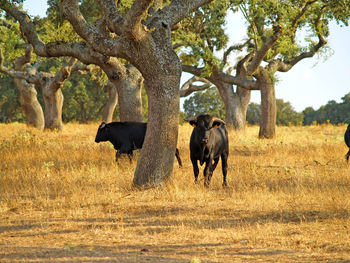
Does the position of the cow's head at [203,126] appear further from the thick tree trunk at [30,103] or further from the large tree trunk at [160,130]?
the thick tree trunk at [30,103]

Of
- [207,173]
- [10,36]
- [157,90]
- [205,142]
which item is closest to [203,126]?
[205,142]

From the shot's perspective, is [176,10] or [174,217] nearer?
[174,217]

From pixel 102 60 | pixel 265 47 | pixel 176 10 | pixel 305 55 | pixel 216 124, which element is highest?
pixel 305 55

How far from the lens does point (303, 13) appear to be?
2255cm

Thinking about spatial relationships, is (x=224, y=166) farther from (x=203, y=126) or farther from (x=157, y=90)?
(x=157, y=90)

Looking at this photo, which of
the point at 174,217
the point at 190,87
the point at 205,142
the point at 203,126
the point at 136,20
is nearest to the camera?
the point at 174,217

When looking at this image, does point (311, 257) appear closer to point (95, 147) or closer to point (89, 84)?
point (95, 147)

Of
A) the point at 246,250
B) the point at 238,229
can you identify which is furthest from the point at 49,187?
the point at 246,250

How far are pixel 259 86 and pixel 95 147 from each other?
11.8 m

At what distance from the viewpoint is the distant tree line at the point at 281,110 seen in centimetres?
6950

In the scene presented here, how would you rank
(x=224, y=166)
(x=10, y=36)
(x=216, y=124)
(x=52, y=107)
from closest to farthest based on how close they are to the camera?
(x=216, y=124) < (x=224, y=166) < (x=10, y=36) < (x=52, y=107)

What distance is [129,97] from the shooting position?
16.3 meters

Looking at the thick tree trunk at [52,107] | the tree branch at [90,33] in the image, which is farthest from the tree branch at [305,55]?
the tree branch at [90,33]

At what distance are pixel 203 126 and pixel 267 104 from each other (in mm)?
16697
